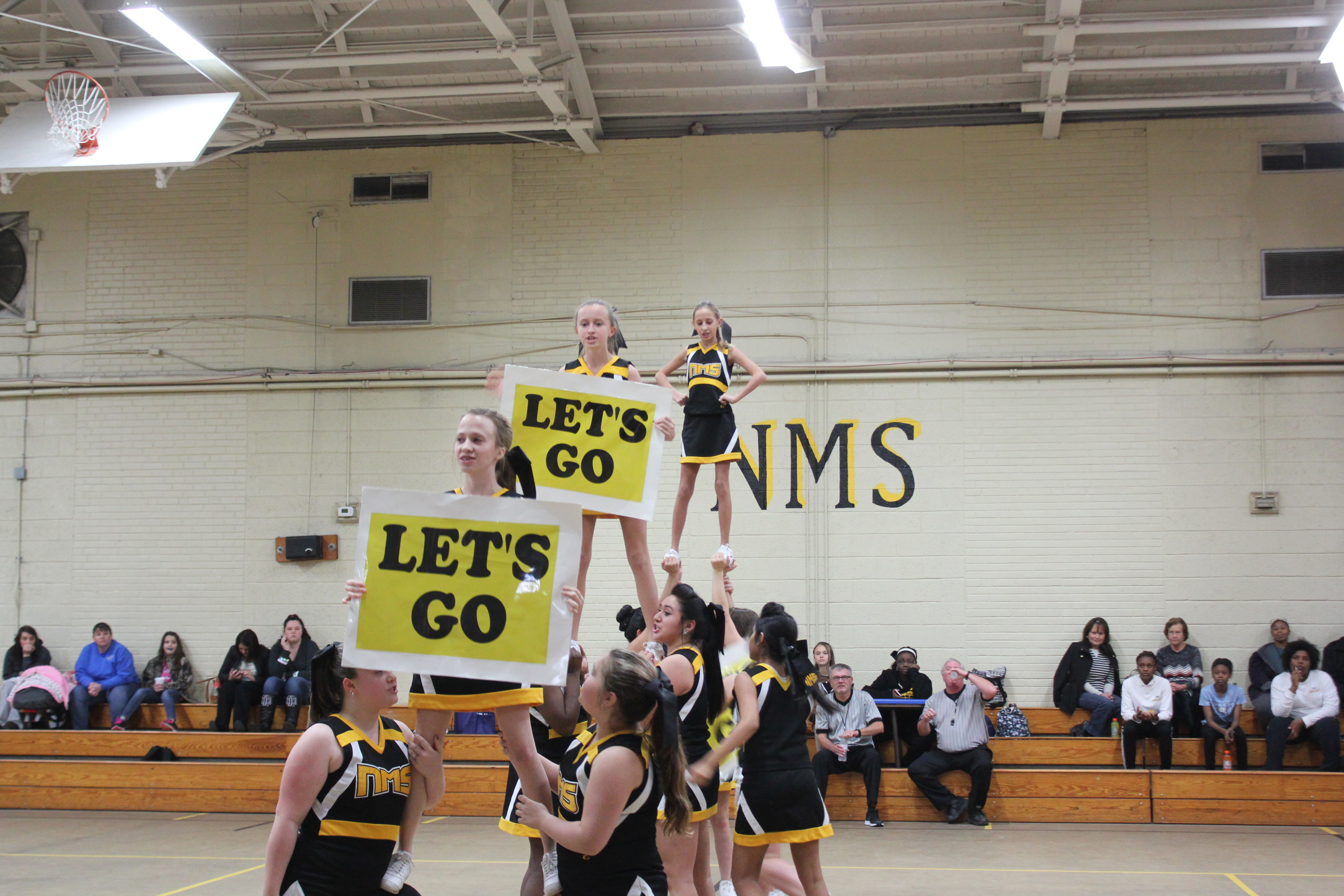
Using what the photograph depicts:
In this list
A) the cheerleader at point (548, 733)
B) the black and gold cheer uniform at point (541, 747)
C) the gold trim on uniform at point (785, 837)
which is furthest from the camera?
the gold trim on uniform at point (785, 837)

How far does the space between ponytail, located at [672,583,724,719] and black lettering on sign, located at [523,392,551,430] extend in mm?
907

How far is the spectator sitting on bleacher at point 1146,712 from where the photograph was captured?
998cm

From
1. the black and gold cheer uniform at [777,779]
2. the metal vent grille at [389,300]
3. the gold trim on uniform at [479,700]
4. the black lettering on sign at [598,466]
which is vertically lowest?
the black and gold cheer uniform at [777,779]

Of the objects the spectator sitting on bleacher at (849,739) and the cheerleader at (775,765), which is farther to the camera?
the spectator sitting on bleacher at (849,739)

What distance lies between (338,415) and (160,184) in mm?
3234

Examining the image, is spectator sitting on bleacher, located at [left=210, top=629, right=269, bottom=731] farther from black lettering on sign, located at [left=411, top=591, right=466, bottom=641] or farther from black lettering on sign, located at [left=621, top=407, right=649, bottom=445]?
black lettering on sign, located at [left=411, top=591, right=466, bottom=641]

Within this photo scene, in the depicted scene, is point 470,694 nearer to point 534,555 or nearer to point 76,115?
point 534,555

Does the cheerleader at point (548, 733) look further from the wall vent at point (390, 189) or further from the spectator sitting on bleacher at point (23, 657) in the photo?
the spectator sitting on bleacher at point (23, 657)

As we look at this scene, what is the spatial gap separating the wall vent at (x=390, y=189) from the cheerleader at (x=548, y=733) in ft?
31.5

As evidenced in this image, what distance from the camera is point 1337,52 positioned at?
8.98 m

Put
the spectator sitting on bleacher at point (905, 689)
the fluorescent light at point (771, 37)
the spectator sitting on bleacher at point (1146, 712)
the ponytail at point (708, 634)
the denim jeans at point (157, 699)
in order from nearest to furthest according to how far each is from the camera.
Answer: the ponytail at point (708, 634), the fluorescent light at point (771, 37), the spectator sitting on bleacher at point (1146, 712), the spectator sitting on bleacher at point (905, 689), the denim jeans at point (157, 699)

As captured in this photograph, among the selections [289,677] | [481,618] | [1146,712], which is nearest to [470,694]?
[481,618]

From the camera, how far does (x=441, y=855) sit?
26.3 feet

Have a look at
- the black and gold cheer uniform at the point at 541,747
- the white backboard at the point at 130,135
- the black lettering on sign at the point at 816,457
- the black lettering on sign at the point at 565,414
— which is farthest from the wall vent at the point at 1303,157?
the black and gold cheer uniform at the point at 541,747
